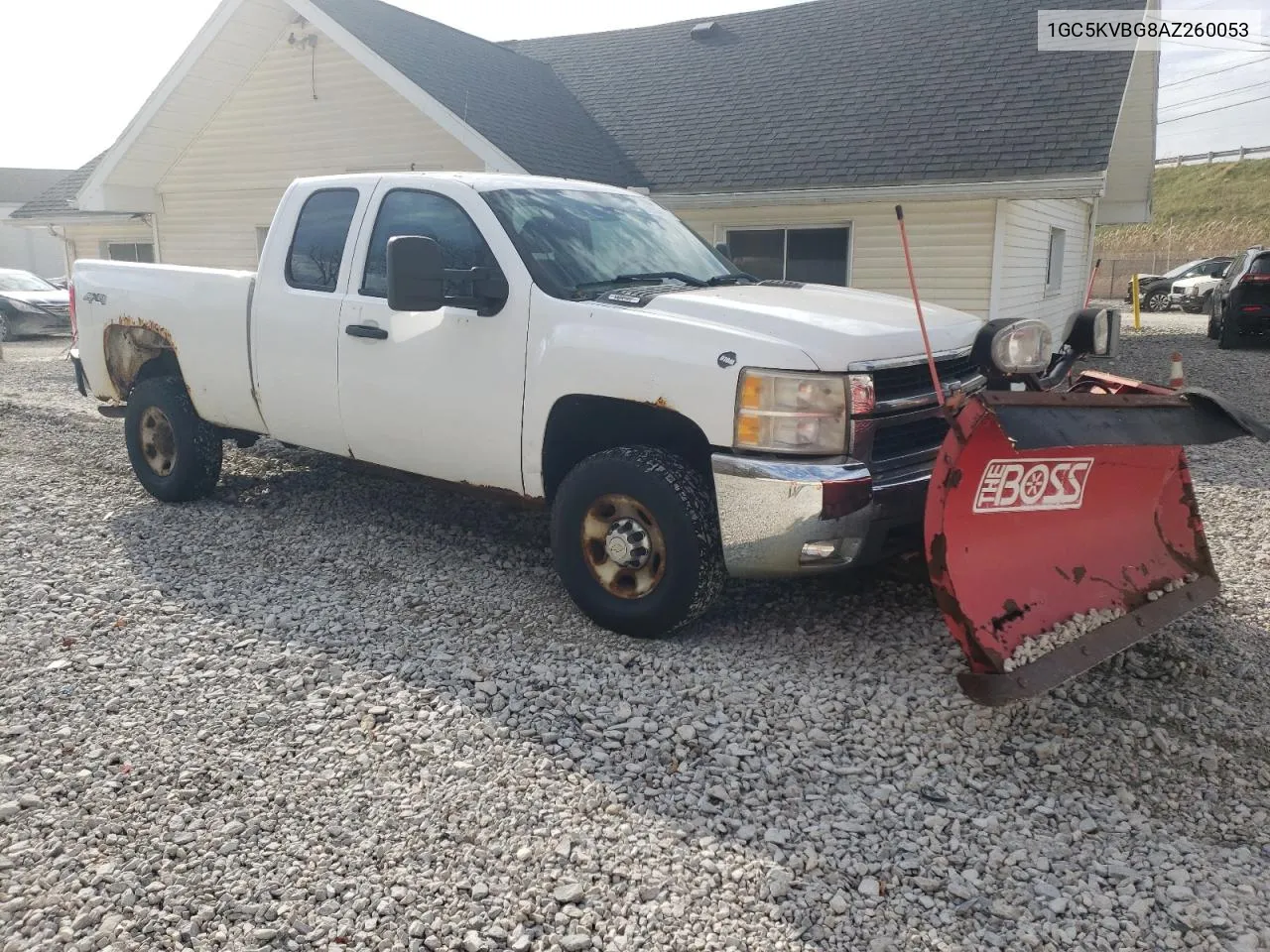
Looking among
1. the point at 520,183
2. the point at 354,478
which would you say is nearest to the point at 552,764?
the point at 520,183

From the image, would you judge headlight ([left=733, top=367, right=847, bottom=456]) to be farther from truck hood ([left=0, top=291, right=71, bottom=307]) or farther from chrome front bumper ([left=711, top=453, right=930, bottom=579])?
truck hood ([left=0, top=291, right=71, bottom=307])

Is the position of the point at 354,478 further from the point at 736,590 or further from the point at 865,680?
the point at 865,680

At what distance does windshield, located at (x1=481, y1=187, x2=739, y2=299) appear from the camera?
182 inches

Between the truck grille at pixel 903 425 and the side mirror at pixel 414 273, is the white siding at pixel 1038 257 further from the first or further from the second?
the side mirror at pixel 414 273

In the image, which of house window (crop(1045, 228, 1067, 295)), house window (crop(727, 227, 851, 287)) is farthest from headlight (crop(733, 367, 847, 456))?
house window (crop(1045, 228, 1067, 295))


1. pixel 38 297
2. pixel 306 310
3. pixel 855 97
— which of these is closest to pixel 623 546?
pixel 306 310

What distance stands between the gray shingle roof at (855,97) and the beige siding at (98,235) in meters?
9.60

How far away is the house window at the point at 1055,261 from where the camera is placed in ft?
50.5

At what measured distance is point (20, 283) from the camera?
2100cm

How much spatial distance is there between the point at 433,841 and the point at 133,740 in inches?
Result: 53.0

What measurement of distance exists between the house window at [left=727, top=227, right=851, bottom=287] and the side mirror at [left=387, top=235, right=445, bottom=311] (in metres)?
8.90

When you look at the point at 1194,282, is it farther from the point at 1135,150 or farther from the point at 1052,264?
the point at 1052,264

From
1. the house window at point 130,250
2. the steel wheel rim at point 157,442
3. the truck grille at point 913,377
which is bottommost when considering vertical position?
the steel wheel rim at point 157,442

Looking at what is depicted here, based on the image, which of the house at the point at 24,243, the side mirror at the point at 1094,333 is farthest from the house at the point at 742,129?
the house at the point at 24,243
